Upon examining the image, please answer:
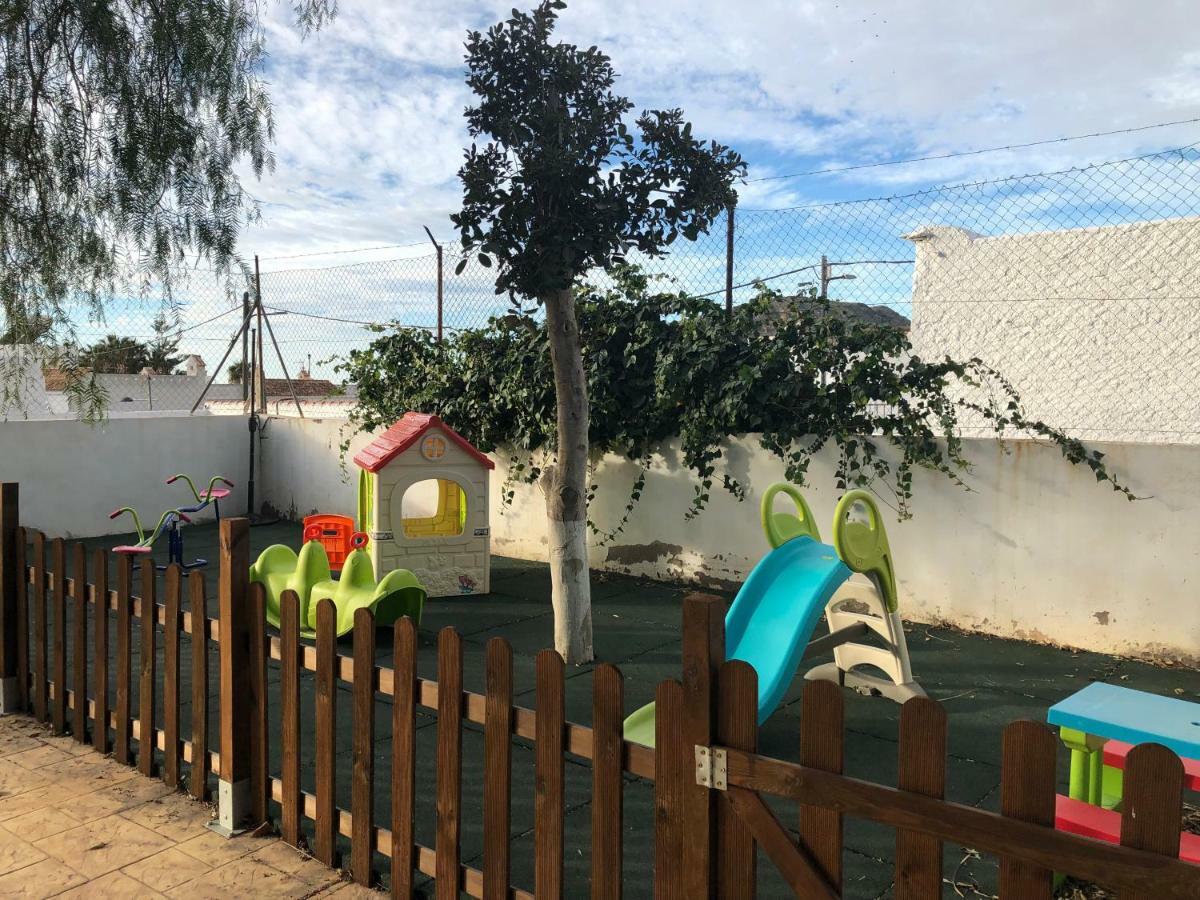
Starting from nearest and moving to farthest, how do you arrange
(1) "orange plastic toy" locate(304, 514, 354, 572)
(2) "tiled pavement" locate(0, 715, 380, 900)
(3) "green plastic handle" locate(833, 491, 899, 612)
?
(2) "tiled pavement" locate(0, 715, 380, 900)
(3) "green plastic handle" locate(833, 491, 899, 612)
(1) "orange plastic toy" locate(304, 514, 354, 572)

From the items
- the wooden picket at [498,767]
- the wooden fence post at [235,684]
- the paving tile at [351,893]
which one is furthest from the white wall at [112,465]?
the wooden picket at [498,767]

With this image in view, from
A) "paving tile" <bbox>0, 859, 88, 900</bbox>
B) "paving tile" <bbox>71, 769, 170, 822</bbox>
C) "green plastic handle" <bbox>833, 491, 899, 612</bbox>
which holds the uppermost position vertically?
"green plastic handle" <bbox>833, 491, 899, 612</bbox>

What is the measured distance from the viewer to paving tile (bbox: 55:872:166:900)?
2736mm

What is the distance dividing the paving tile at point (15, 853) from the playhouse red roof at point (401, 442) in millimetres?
3918

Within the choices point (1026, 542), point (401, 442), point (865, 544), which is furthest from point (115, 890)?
point (1026, 542)

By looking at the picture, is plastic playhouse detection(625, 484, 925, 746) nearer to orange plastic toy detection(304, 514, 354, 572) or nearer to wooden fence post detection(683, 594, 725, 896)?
wooden fence post detection(683, 594, 725, 896)

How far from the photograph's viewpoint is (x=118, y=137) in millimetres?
4145

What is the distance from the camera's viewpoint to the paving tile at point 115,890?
2.74 metres

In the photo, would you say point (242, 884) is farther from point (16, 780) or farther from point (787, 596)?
point (787, 596)

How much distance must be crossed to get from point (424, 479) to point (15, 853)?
429 centimetres

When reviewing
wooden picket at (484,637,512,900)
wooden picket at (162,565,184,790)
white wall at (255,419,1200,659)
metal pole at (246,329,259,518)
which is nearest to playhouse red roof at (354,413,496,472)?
white wall at (255,419,1200,659)

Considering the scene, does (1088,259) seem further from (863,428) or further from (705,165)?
(705,165)

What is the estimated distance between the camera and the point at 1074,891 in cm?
277

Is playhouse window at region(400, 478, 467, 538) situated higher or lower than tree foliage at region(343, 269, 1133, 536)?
lower
